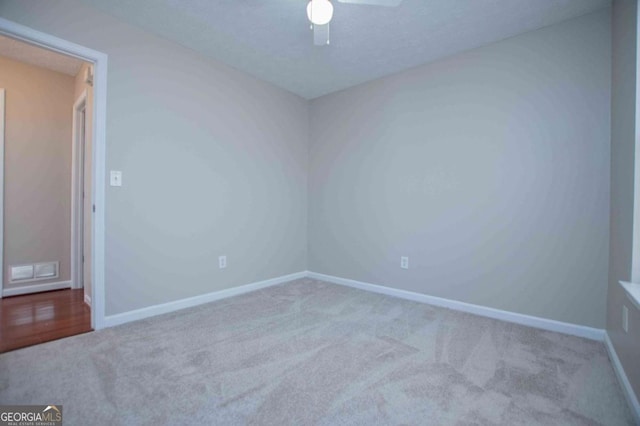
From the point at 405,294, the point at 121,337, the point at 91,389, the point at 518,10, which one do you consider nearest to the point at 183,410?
the point at 91,389

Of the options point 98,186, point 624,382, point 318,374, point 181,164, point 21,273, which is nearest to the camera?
point 624,382

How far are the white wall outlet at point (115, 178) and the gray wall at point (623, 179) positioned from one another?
3.44 meters

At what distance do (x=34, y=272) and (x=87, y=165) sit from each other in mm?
1395

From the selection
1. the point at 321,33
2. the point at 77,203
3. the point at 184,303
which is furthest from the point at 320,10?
the point at 77,203

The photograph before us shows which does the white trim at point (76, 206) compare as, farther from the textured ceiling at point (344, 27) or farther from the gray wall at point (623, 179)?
the gray wall at point (623, 179)

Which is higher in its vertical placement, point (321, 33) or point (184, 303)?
point (321, 33)

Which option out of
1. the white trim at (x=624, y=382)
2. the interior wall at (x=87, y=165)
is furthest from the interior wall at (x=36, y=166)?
the white trim at (x=624, y=382)

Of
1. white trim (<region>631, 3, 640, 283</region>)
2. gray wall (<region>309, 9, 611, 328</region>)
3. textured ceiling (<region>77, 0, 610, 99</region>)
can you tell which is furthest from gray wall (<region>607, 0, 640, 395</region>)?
textured ceiling (<region>77, 0, 610, 99</region>)

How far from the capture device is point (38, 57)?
2998 mm

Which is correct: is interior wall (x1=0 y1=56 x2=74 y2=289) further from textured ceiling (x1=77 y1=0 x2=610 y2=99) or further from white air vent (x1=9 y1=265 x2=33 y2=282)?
textured ceiling (x1=77 y1=0 x2=610 y2=99)

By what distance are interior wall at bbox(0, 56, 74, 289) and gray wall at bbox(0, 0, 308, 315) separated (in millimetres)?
1697

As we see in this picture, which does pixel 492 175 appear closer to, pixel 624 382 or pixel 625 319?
pixel 625 319

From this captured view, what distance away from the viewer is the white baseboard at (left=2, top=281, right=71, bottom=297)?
3039 mm

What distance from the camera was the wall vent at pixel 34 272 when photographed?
309 cm
